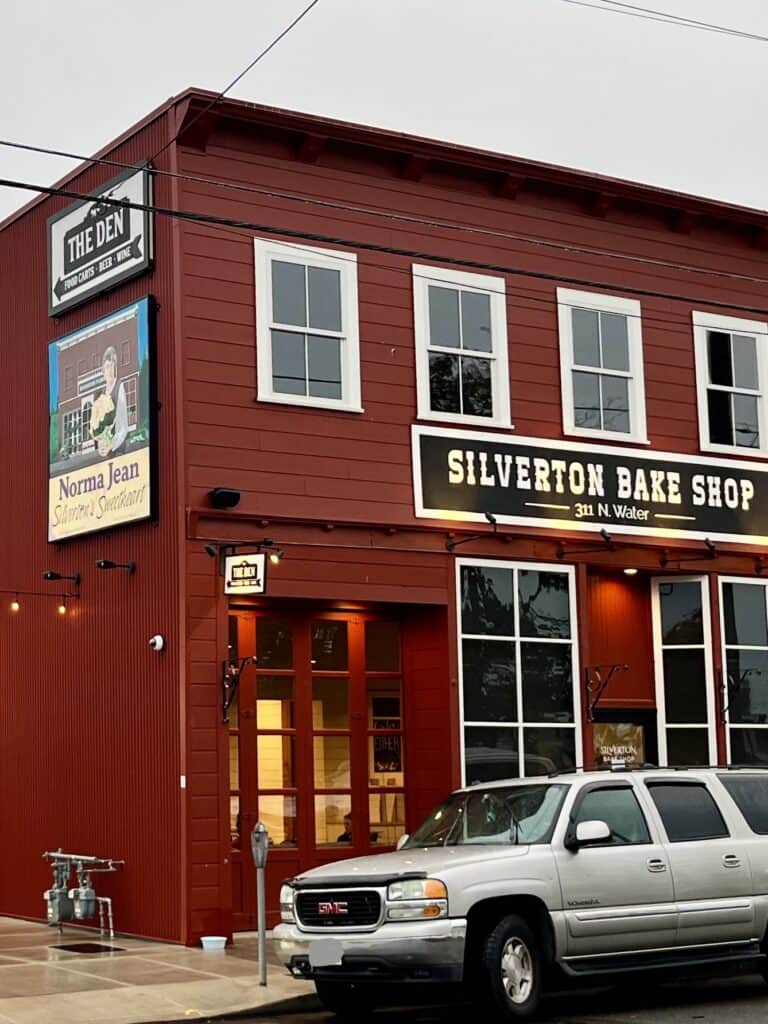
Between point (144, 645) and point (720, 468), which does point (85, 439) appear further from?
point (720, 468)

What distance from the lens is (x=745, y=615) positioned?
2219 centimetres

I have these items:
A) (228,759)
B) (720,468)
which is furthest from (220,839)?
(720,468)

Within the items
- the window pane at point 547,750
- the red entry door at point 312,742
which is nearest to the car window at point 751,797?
the window pane at point 547,750

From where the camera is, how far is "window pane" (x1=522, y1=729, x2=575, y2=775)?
1997cm

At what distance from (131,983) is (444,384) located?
835 cm

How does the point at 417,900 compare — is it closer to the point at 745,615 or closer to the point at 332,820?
the point at 332,820

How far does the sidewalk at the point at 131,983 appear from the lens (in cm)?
1332

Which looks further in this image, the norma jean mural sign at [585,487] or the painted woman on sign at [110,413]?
the norma jean mural sign at [585,487]

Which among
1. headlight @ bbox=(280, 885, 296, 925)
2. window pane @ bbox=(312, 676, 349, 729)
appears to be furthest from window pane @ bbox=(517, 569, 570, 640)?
headlight @ bbox=(280, 885, 296, 925)

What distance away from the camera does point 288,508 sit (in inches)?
730

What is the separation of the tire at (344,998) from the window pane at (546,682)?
6777 millimetres

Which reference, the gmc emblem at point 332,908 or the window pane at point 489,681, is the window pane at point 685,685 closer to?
the window pane at point 489,681

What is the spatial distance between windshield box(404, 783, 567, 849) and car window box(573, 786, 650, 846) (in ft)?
0.79

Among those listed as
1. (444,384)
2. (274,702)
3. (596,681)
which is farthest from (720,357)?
(274,702)
